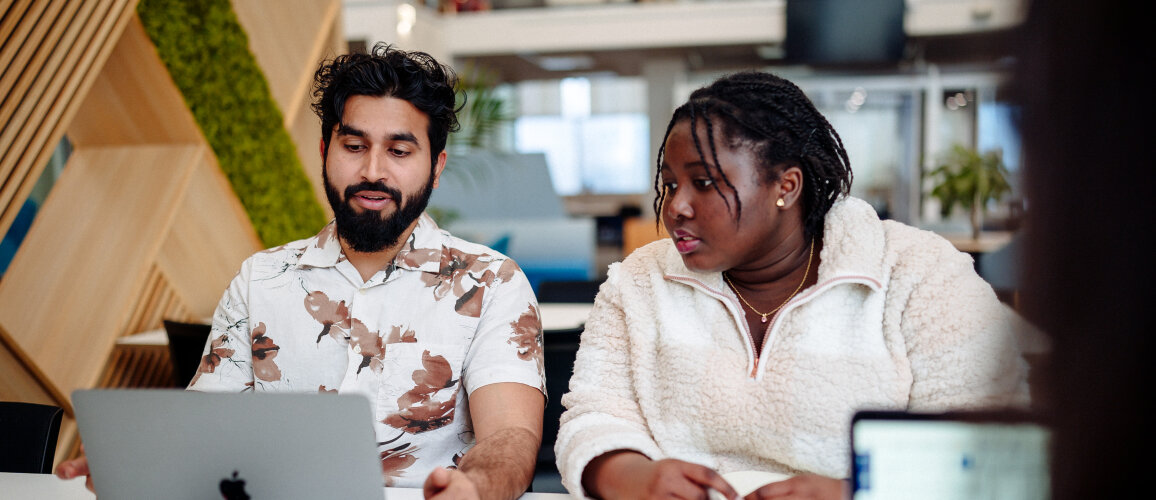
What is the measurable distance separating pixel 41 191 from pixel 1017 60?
20.5 feet

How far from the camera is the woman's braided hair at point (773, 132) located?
133cm

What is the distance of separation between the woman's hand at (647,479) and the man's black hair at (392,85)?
81 cm

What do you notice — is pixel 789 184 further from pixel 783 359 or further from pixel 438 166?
pixel 438 166

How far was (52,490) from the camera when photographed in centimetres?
137

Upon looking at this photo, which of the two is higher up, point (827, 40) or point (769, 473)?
point (827, 40)

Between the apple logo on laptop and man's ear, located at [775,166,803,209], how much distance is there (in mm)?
887

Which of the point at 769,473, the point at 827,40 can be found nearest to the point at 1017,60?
the point at 769,473

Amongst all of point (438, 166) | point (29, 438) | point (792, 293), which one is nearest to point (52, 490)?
point (29, 438)

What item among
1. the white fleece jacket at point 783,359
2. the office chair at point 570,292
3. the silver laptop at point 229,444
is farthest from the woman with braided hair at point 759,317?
the office chair at point 570,292

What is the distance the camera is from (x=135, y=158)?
120 inches

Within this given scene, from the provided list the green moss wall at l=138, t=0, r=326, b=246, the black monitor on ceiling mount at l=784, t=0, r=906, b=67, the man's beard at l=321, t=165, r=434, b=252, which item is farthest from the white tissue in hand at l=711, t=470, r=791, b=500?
the black monitor on ceiling mount at l=784, t=0, r=906, b=67

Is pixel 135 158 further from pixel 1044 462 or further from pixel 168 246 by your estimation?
pixel 1044 462

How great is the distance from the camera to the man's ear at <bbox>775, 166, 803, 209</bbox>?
136cm

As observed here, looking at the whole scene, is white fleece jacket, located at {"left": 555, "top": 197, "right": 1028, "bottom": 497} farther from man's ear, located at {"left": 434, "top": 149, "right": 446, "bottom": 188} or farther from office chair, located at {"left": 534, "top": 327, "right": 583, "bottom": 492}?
office chair, located at {"left": 534, "top": 327, "right": 583, "bottom": 492}
